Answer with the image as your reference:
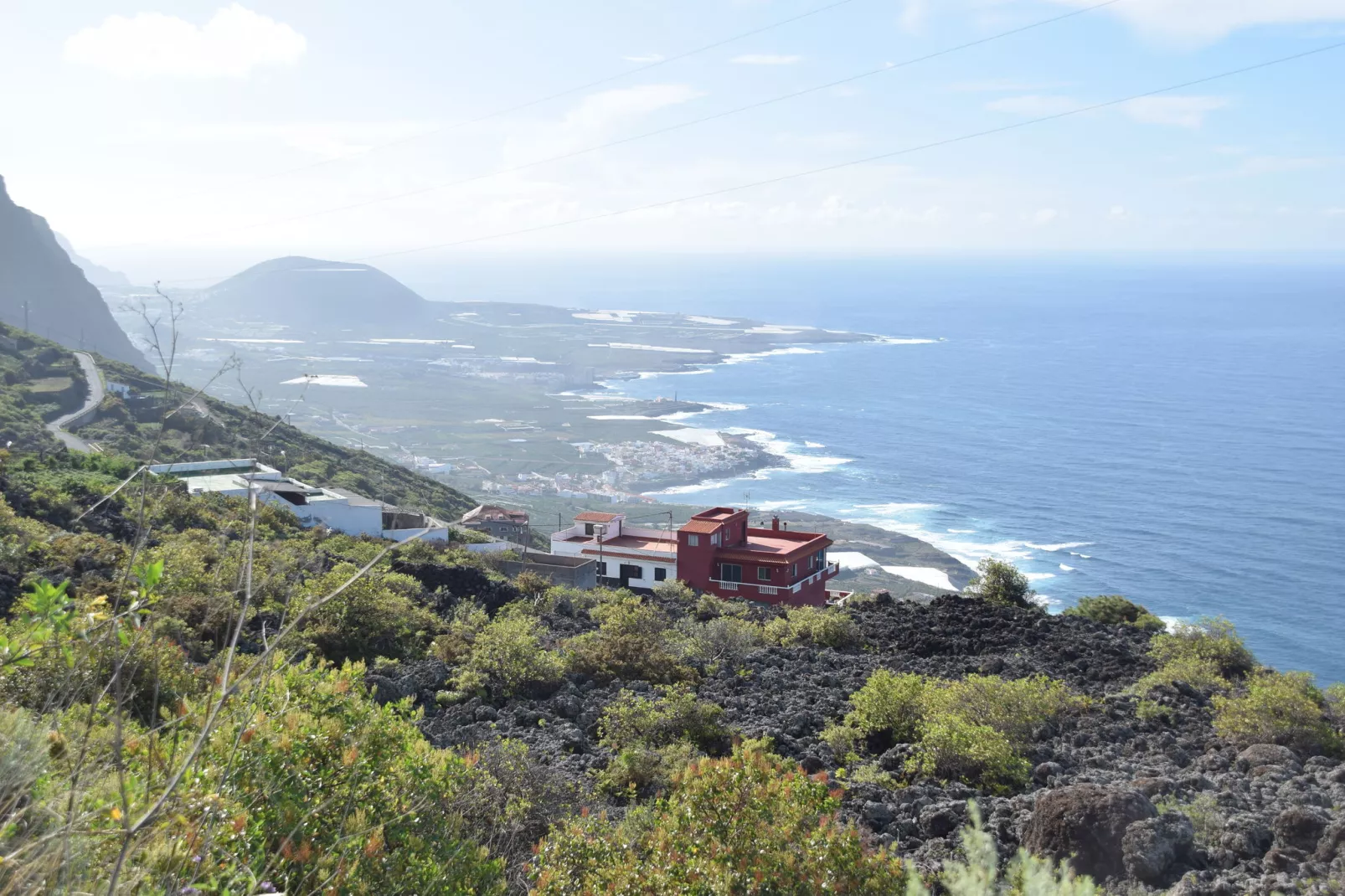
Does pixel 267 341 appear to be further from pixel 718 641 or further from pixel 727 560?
pixel 718 641

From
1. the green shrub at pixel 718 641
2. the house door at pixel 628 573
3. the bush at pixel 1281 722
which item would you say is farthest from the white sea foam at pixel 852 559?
the bush at pixel 1281 722

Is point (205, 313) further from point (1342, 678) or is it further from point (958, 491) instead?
point (1342, 678)

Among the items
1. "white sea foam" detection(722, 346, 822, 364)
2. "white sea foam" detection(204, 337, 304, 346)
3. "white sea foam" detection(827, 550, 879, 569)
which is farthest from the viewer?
"white sea foam" detection(204, 337, 304, 346)

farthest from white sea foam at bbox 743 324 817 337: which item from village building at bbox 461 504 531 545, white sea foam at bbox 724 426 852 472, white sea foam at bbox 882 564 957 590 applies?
village building at bbox 461 504 531 545

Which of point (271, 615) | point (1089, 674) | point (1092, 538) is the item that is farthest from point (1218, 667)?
point (1092, 538)

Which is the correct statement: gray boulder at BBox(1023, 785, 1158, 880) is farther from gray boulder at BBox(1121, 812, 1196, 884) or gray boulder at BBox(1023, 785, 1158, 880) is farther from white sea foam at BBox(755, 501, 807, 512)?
white sea foam at BBox(755, 501, 807, 512)
